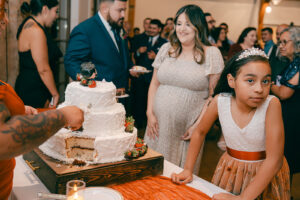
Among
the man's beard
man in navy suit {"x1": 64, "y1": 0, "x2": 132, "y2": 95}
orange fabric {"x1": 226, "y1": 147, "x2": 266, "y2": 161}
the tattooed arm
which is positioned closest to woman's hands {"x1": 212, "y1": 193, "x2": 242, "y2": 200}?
orange fabric {"x1": 226, "y1": 147, "x2": 266, "y2": 161}

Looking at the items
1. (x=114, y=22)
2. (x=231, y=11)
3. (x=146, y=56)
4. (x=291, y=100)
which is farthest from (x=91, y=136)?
(x=231, y=11)

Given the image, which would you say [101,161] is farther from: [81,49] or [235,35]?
[235,35]

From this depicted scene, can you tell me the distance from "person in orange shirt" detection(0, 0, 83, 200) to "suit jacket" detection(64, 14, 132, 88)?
1.55 meters

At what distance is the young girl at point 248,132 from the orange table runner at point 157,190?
7cm

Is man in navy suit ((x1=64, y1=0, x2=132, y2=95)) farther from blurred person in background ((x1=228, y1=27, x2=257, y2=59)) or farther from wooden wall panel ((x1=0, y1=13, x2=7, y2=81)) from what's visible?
blurred person in background ((x1=228, y1=27, x2=257, y2=59))

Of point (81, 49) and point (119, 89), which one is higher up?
point (81, 49)

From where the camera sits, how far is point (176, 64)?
2.60 meters

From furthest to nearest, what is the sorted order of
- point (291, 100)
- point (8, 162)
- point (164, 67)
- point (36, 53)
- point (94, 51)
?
point (291, 100) → point (36, 53) → point (94, 51) → point (164, 67) → point (8, 162)

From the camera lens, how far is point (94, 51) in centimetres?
→ 288

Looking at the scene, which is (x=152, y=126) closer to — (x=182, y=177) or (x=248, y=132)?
(x=182, y=177)

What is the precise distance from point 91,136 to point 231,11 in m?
13.2

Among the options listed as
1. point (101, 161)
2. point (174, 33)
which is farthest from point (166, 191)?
point (174, 33)

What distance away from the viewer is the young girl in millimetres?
1646

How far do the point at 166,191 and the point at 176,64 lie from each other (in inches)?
49.7
